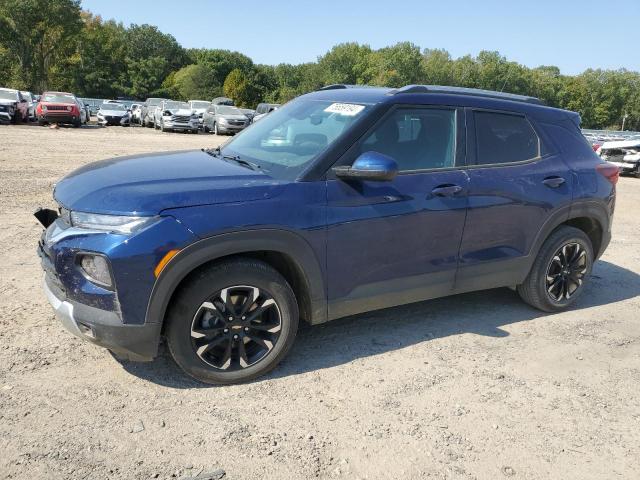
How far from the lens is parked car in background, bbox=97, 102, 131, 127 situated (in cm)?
2919

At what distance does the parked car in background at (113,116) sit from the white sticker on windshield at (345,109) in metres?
28.2

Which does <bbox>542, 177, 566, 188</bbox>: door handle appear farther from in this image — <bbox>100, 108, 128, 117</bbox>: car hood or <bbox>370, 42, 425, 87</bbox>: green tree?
<bbox>370, 42, 425, 87</bbox>: green tree

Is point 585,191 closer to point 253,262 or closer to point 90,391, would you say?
point 253,262

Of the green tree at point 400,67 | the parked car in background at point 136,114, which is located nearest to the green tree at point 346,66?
the green tree at point 400,67

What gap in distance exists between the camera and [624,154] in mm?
17062

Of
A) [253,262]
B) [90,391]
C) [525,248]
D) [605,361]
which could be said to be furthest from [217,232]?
[605,361]

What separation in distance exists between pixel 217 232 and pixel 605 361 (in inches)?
121

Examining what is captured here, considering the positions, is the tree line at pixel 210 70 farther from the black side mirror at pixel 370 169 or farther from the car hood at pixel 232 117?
the black side mirror at pixel 370 169

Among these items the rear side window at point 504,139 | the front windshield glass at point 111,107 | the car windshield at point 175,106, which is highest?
the car windshield at point 175,106

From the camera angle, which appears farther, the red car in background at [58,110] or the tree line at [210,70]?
the tree line at [210,70]

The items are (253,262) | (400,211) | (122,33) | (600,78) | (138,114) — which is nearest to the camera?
(253,262)

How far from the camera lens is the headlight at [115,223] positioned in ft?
9.66

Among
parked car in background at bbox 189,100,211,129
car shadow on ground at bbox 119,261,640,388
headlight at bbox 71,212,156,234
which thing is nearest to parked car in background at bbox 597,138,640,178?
car shadow on ground at bbox 119,261,640,388

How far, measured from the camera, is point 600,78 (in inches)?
4230
